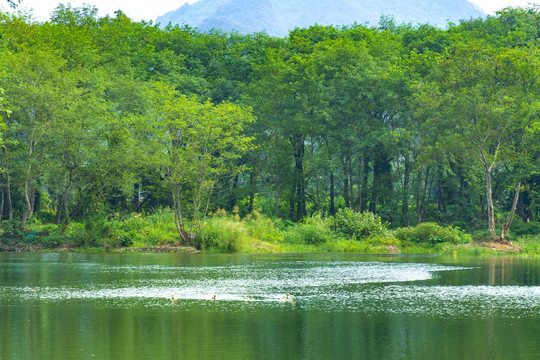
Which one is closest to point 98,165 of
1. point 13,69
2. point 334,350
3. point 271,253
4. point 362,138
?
point 13,69

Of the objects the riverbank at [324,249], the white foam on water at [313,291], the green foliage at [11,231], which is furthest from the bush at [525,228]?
the green foliage at [11,231]

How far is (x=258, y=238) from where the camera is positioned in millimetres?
41500

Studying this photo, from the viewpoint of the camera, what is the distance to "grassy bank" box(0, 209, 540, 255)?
39094mm

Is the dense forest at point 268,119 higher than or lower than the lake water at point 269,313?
higher

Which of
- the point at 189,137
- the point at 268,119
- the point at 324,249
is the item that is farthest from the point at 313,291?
the point at 268,119

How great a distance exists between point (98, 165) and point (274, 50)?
863 inches

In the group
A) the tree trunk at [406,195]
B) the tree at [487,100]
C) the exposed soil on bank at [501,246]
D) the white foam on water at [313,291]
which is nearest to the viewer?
the white foam on water at [313,291]

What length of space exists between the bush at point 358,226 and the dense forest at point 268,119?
23.1ft

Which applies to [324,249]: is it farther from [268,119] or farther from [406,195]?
[268,119]

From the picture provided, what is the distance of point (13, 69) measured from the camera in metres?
43.2

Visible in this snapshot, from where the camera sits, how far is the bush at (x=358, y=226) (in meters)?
41.8

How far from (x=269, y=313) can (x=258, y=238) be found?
26675 millimetres

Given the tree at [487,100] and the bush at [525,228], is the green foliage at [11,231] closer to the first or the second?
the tree at [487,100]

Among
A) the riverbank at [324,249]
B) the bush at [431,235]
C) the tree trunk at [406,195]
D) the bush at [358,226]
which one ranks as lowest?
the riverbank at [324,249]
